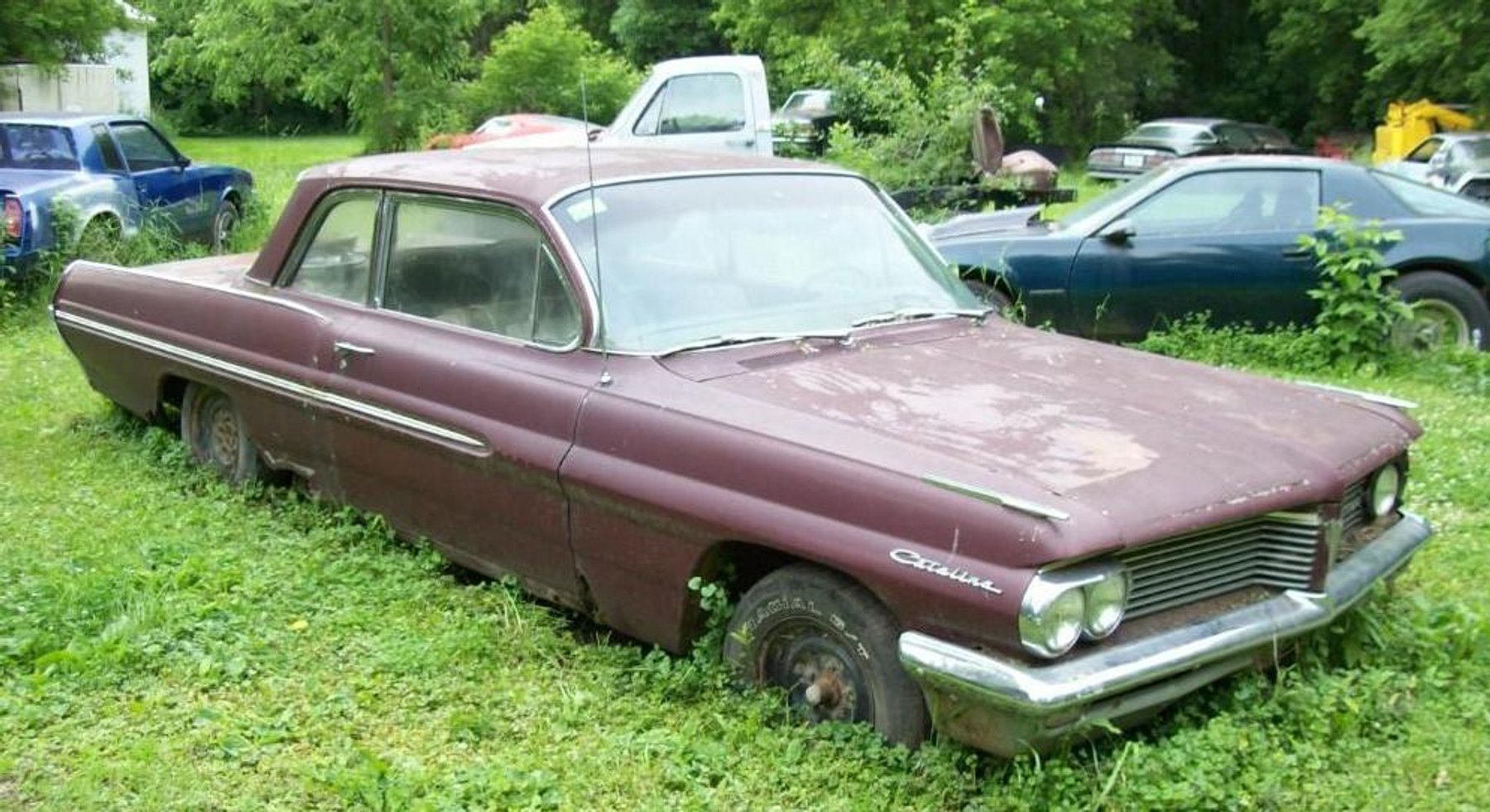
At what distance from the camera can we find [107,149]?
39.7 ft

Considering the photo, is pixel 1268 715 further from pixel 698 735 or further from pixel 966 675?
pixel 698 735

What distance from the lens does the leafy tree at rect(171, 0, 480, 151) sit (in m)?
19.4

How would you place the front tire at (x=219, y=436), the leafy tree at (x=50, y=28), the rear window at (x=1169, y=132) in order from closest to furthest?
the front tire at (x=219, y=436)
the leafy tree at (x=50, y=28)
the rear window at (x=1169, y=132)

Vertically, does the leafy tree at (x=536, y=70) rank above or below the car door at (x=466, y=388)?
above

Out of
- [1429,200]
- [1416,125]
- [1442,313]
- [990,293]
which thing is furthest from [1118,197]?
[1416,125]

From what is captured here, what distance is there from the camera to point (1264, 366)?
8156mm

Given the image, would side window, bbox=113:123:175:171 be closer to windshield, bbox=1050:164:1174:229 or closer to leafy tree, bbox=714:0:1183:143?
windshield, bbox=1050:164:1174:229

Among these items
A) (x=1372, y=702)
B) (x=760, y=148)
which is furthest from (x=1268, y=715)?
(x=760, y=148)

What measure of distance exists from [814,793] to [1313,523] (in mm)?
1455

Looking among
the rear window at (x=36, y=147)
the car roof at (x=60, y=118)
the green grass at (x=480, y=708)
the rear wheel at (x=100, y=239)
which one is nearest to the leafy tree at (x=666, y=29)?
the car roof at (x=60, y=118)

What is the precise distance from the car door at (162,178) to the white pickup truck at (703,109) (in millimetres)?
2754

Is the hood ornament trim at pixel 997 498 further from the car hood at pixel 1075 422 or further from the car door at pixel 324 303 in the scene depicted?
the car door at pixel 324 303

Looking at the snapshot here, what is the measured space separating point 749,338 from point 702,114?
939 cm

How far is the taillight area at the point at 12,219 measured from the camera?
10367 mm
